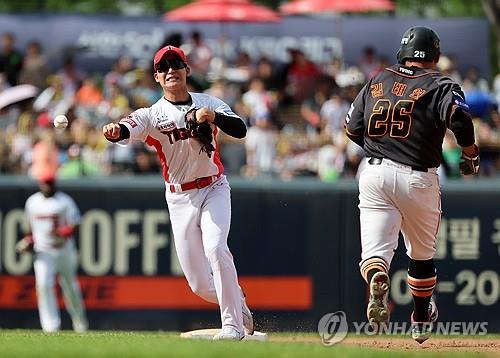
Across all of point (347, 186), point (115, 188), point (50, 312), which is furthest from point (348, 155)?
point (50, 312)

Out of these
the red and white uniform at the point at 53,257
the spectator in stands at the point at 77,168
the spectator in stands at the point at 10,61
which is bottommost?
the red and white uniform at the point at 53,257

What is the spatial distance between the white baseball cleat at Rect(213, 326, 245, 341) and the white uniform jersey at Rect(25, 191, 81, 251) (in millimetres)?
7546

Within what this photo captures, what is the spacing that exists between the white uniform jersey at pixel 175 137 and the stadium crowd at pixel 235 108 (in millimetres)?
7863

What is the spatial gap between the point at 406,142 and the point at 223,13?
11.2m

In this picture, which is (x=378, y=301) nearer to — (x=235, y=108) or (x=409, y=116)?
(x=409, y=116)

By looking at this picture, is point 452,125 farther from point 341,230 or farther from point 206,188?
point 341,230

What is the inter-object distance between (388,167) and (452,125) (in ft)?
2.10

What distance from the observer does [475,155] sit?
1077 centimetres

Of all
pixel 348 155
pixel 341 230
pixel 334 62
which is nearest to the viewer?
pixel 341 230

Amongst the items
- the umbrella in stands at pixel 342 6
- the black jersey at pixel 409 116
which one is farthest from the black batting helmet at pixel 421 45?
the umbrella in stands at pixel 342 6

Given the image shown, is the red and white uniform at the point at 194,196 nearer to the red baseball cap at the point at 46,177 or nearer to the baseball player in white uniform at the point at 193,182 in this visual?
the baseball player in white uniform at the point at 193,182

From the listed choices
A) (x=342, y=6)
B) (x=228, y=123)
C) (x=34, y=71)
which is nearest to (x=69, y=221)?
(x=34, y=71)

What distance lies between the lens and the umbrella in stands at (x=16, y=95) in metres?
20.4

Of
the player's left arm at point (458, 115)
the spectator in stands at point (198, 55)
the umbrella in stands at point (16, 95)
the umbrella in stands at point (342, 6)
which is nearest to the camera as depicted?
the player's left arm at point (458, 115)
